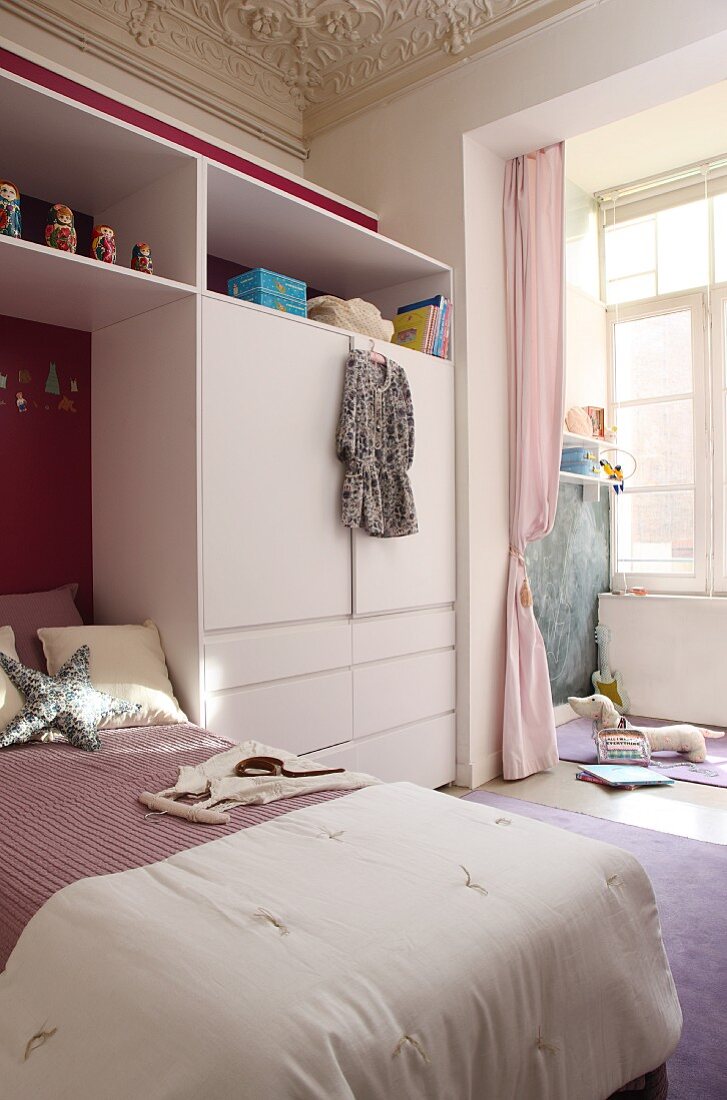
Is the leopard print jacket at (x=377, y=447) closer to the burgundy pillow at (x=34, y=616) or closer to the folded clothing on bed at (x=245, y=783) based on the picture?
the burgundy pillow at (x=34, y=616)

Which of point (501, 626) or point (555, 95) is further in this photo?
point (501, 626)

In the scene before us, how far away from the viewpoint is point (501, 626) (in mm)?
3525

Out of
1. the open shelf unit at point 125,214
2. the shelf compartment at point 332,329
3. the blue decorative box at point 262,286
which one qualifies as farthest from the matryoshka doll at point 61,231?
the blue decorative box at point 262,286

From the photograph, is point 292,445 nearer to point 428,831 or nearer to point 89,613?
point 89,613

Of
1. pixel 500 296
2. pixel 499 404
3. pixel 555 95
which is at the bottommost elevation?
pixel 499 404

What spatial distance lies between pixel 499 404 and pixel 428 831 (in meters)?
2.46

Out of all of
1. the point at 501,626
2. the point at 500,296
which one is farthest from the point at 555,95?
the point at 501,626

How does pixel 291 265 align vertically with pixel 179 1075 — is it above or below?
above

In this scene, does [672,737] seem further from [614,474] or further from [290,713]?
[290,713]

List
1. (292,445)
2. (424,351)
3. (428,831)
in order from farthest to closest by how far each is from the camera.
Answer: (424,351) < (292,445) < (428,831)

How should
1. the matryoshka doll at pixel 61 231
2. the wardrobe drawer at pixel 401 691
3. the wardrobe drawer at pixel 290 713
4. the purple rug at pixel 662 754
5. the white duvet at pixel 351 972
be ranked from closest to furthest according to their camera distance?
1. the white duvet at pixel 351 972
2. the matryoshka doll at pixel 61 231
3. the wardrobe drawer at pixel 290 713
4. the wardrobe drawer at pixel 401 691
5. the purple rug at pixel 662 754

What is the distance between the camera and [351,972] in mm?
977

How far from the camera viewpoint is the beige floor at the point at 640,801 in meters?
2.86

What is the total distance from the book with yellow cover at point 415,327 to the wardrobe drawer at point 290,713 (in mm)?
1373
